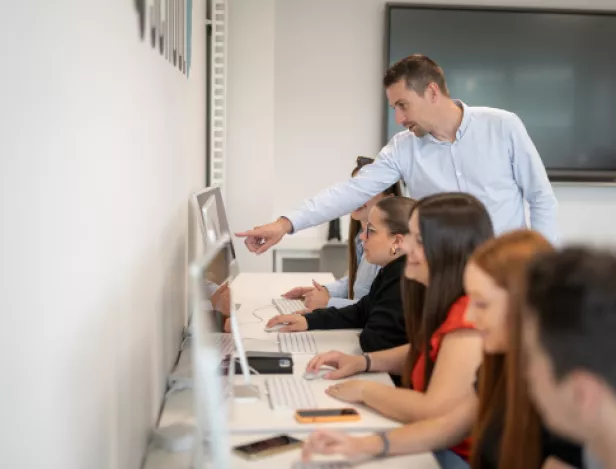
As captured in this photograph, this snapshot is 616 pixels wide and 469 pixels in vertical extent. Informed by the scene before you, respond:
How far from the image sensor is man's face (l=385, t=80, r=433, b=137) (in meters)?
2.52

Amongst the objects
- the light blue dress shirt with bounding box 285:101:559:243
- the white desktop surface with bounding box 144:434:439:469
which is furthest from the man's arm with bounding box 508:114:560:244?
the white desktop surface with bounding box 144:434:439:469

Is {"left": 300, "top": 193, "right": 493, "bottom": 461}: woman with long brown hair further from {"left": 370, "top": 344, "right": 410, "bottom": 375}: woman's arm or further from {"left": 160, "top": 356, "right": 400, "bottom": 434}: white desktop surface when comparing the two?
{"left": 370, "top": 344, "right": 410, "bottom": 375}: woman's arm

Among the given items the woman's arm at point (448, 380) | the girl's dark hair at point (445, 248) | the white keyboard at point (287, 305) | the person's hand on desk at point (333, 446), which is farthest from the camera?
the white keyboard at point (287, 305)

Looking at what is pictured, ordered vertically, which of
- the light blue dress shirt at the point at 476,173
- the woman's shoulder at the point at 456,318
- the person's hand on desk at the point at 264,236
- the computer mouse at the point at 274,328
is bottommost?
the computer mouse at the point at 274,328

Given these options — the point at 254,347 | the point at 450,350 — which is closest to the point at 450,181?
the point at 254,347

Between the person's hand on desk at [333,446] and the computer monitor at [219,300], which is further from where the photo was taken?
the person's hand on desk at [333,446]

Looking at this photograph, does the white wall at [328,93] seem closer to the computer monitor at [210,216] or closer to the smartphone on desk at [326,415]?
the computer monitor at [210,216]

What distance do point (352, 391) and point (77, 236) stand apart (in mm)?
909

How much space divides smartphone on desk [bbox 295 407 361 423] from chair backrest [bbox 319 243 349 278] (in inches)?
106

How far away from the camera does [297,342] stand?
220 centimetres

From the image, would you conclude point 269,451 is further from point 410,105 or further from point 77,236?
point 410,105

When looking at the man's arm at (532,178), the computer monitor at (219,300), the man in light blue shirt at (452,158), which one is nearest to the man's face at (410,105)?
the man in light blue shirt at (452,158)

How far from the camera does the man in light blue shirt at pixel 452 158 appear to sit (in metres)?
2.52

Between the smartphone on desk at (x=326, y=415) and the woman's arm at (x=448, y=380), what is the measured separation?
0.10 meters
